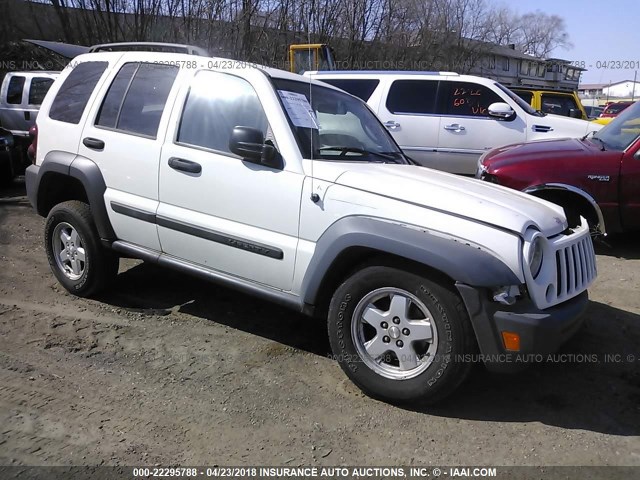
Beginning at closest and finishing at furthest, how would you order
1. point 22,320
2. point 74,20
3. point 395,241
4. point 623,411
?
point 395,241 → point 623,411 → point 22,320 → point 74,20

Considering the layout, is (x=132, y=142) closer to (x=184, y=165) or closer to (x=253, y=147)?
(x=184, y=165)

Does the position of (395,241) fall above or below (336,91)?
below

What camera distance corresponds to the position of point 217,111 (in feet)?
13.0

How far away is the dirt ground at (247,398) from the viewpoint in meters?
2.89

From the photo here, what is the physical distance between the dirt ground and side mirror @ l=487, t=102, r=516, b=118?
4.30m

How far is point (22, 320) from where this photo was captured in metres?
4.38

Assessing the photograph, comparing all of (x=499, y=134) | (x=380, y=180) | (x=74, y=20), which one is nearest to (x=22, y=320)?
(x=380, y=180)

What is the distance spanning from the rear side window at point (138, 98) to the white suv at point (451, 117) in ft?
16.9

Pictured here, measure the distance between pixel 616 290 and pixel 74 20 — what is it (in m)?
21.2

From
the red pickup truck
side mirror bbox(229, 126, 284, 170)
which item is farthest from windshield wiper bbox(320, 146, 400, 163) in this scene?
the red pickup truck

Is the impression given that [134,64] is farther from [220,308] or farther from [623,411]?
[623,411]

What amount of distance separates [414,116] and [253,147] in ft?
19.3

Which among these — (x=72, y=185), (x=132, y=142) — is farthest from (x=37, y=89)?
(x=132, y=142)

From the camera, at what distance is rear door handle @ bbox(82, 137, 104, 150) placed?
441 centimetres
